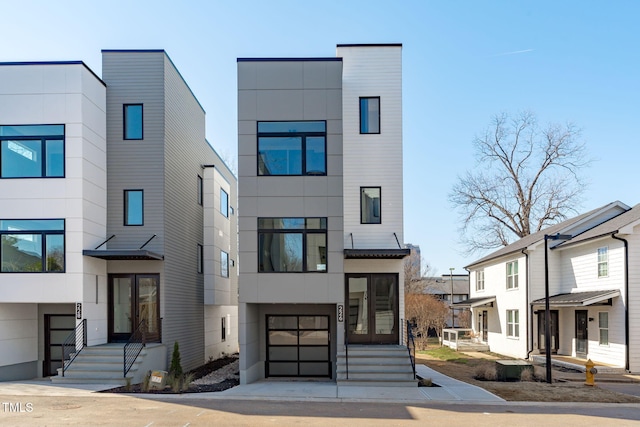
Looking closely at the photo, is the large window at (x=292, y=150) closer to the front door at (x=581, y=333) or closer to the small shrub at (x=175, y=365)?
the small shrub at (x=175, y=365)

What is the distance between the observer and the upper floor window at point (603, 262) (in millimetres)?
22766

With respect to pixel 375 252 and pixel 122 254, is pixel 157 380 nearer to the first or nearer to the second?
pixel 122 254

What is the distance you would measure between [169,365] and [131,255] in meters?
4.16

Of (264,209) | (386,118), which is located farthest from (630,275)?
(264,209)

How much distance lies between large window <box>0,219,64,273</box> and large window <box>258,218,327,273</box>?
6.35 metres

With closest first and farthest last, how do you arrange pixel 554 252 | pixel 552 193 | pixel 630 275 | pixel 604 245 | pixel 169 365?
pixel 169 365, pixel 630 275, pixel 604 245, pixel 554 252, pixel 552 193

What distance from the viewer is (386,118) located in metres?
19.9

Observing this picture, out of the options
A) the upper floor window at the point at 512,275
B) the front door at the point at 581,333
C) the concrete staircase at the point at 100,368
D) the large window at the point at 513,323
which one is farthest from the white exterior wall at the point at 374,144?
the large window at the point at 513,323

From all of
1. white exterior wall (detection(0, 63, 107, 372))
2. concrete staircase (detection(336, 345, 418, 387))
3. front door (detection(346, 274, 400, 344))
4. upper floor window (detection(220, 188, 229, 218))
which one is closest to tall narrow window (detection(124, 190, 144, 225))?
white exterior wall (detection(0, 63, 107, 372))

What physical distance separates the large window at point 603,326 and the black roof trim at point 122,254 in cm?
1766

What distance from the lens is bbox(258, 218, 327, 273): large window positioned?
1758 cm

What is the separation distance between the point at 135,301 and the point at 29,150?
19.7 ft

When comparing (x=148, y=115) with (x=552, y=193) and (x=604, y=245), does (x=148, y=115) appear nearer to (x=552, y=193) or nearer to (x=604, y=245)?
(x=604, y=245)

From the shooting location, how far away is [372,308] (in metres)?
19.1
